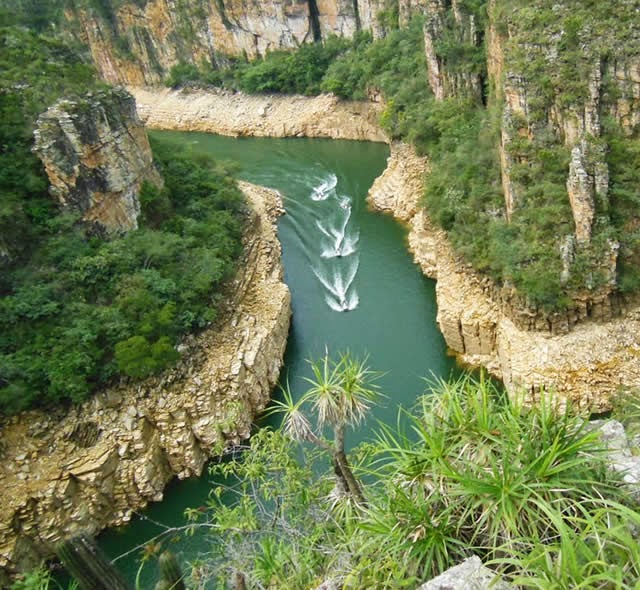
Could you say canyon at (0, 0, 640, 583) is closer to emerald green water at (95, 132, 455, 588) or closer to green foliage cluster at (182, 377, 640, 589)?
emerald green water at (95, 132, 455, 588)

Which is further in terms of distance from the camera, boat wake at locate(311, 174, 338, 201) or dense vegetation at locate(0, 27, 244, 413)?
boat wake at locate(311, 174, 338, 201)

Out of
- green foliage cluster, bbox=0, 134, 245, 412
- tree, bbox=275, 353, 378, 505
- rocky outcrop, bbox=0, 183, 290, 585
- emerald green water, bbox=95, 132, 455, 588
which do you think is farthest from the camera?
emerald green water, bbox=95, 132, 455, 588

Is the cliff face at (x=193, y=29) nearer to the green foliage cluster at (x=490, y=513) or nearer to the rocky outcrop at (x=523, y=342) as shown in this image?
the rocky outcrop at (x=523, y=342)

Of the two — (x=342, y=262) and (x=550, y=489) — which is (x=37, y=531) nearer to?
(x=550, y=489)

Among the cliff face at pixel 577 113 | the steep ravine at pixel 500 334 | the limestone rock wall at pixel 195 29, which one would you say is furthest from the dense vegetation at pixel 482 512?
the limestone rock wall at pixel 195 29

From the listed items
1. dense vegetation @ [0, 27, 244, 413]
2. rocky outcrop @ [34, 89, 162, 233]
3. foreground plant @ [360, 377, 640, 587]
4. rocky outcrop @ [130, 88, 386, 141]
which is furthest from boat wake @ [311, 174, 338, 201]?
foreground plant @ [360, 377, 640, 587]

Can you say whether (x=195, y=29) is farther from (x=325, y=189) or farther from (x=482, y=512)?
(x=482, y=512)

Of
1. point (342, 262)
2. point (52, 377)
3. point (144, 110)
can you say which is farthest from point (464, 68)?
point (144, 110)
